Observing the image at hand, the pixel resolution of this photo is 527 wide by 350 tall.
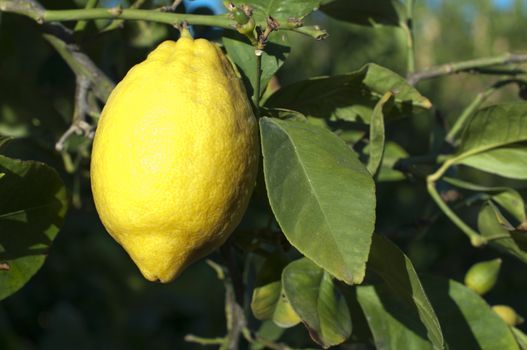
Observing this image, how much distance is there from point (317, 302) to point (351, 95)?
0.71 ft

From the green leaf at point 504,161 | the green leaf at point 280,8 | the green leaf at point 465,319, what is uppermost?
the green leaf at point 280,8

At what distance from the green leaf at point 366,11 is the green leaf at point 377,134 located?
9.0 inches

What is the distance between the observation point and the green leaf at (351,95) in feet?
2.42

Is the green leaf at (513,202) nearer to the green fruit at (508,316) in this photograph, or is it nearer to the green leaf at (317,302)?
the green fruit at (508,316)

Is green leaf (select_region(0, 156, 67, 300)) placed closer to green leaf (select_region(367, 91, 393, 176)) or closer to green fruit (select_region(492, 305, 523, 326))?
green leaf (select_region(367, 91, 393, 176))

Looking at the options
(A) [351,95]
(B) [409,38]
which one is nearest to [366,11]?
(B) [409,38]

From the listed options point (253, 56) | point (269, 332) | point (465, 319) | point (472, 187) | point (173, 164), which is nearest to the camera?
point (173, 164)

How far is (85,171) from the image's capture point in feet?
3.66

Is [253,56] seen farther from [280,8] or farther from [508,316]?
[508,316]

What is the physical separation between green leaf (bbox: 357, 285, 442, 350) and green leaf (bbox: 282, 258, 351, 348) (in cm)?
5

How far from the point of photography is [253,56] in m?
0.69

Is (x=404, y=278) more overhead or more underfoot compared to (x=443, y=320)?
more overhead

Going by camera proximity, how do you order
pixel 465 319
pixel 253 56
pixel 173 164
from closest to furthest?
pixel 173 164, pixel 253 56, pixel 465 319

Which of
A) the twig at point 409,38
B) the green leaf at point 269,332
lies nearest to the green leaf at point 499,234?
the twig at point 409,38
